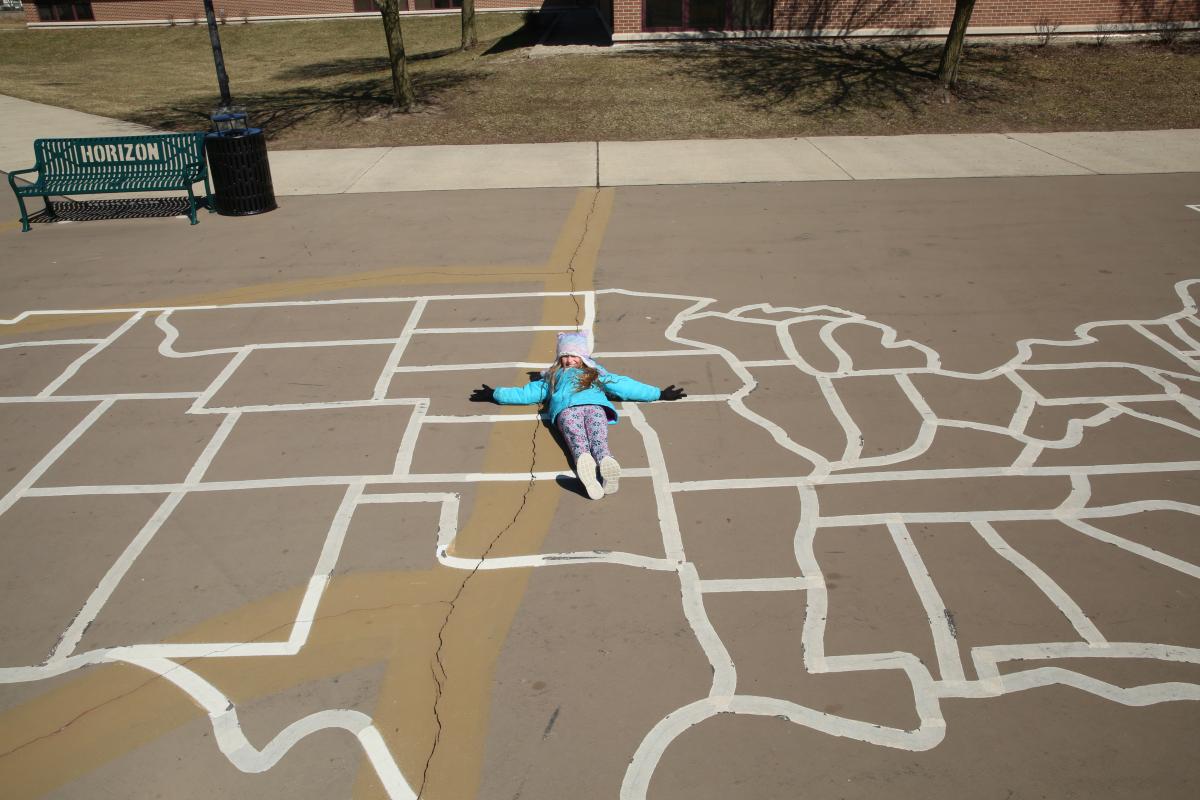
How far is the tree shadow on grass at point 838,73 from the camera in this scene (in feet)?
53.7

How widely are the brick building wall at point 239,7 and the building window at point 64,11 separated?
788mm

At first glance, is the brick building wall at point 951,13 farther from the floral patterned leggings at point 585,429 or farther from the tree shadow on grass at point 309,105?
the floral patterned leggings at point 585,429

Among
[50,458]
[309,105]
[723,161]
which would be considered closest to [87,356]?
[50,458]

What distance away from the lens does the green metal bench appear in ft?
38.1

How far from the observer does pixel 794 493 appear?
5797mm

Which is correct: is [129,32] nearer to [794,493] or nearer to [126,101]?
[126,101]

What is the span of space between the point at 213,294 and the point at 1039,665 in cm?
804

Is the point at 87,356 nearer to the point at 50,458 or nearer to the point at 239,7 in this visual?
the point at 50,458

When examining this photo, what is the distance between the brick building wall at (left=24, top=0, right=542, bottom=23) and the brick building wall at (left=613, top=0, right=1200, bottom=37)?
1520 centimetres

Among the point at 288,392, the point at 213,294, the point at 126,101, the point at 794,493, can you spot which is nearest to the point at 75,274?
the point at 213,294

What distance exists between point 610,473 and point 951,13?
18.6 metres

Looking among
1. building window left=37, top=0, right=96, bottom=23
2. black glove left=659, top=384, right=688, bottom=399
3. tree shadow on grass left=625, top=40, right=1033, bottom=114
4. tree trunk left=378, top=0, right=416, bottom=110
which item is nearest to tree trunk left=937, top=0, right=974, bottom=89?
tree shadow on grass left=625, top=40, right=1033, bottom=114

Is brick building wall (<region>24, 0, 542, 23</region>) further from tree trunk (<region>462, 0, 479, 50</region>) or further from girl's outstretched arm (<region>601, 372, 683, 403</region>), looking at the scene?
girl's outstretched arm (<region>601, 372, 683, 403</region>)

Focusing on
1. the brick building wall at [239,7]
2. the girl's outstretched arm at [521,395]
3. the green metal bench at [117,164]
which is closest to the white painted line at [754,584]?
the girl's outstretched arm at [521,395]
